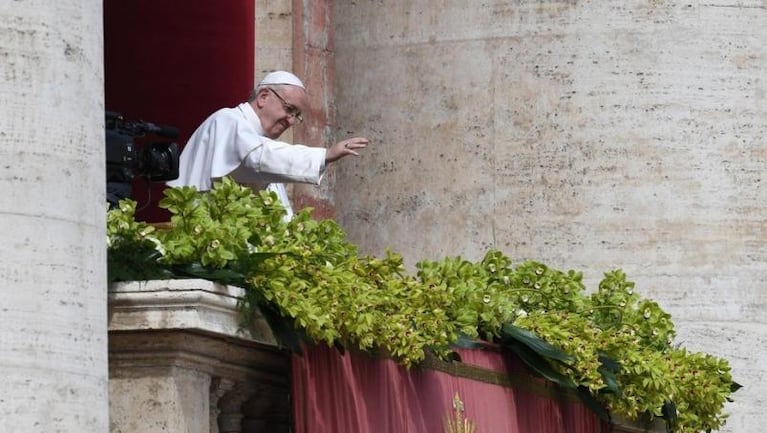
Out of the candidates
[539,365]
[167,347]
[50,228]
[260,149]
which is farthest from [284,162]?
[50,228]

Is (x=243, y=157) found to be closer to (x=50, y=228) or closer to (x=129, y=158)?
(x=129, y=158)

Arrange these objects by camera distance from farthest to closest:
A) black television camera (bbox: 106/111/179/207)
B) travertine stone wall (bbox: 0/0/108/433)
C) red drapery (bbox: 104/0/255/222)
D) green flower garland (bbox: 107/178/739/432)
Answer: red drapery (bbox: 104/0/255/222)
black television camera (bbox: 106/111/179/207)
green flower garland (bbox: 107/178/739/432)
travertine stone wall (bbox: 0/0/108/433)

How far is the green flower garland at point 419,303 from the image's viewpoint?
11.1 m

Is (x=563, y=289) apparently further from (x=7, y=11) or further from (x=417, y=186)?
(x=7, y=11)

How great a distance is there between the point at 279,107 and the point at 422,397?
1.55 metres

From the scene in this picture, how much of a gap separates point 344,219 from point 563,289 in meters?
3.31

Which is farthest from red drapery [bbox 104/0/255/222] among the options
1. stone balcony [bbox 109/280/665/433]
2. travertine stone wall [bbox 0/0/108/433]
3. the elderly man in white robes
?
travertine stone wall [bbox 0/0/108/433]

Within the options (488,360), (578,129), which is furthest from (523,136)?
(488,360)

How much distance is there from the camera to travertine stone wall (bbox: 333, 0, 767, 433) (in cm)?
1708

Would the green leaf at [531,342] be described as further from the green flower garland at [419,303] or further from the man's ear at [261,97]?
the man's ear at [261,97]

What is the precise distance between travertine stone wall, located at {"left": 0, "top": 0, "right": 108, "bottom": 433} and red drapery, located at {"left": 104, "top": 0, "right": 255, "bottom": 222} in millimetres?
7024

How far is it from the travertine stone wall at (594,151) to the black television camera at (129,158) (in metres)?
5.22

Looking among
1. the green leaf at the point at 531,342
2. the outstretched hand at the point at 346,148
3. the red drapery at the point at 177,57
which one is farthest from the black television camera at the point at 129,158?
the red drapery at the point at 177,57

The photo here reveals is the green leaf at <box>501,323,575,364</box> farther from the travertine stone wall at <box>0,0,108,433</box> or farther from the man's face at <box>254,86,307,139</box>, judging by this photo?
→ the travertine stone wall at <box>0,0,108,433</box>
